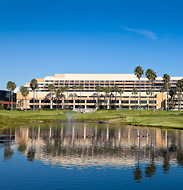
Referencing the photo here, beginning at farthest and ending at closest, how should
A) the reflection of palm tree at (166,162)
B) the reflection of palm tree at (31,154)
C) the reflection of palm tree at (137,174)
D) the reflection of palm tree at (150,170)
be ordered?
1. the reflection of palm tree at (31,154)
2. the reflection of palm tree at (166,162)
3. the reflection of palm tree at (150,170)
4. the reflection of palm tree at (137,174)

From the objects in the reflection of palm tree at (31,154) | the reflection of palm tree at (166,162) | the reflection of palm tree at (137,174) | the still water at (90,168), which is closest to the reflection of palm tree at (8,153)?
the still water at (90,168)

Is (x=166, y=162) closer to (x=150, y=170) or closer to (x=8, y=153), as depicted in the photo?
(x=150, y=170)

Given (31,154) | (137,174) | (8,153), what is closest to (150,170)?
(137,174)

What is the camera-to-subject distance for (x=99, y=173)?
30.8 meters

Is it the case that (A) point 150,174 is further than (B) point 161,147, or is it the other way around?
(B) point 161,147

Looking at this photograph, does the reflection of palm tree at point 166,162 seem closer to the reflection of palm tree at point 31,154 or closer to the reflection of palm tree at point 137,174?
the reflection of palm tree at point 137,174

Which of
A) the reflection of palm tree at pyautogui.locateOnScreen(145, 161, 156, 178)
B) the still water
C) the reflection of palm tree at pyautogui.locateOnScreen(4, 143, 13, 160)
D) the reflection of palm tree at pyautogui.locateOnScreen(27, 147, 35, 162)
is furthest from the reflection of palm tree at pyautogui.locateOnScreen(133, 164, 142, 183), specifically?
the reflection of palm tree at pyautogui.locateOnScreen(4, 143, 13, 160)

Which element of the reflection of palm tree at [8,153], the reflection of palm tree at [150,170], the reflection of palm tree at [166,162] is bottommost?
the reflection of palm tree at [8,153]

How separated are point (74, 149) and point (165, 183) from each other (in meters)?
21.8

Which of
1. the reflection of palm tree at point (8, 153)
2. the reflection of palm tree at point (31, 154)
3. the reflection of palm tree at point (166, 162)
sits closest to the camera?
the reflection of palm tree at point (166, 162)

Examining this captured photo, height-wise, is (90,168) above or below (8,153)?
above

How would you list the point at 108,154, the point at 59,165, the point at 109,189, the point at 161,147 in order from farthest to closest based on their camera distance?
1. the point at 161,147
2. the point at 108,154
3. the point at 59,165
4. the point at 109,189

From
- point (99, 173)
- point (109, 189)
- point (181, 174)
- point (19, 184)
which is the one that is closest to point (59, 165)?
point (99, 173)

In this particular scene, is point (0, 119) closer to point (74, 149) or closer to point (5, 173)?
point (74, 149)
